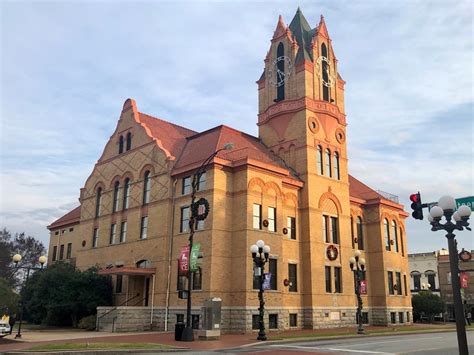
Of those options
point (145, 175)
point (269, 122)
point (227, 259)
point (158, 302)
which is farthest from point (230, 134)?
point (158, 302)

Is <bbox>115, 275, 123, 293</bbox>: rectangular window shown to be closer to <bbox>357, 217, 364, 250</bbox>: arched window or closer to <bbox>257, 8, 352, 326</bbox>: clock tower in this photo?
<bbox>257, 8, 352, 326</bbox>: clock tower

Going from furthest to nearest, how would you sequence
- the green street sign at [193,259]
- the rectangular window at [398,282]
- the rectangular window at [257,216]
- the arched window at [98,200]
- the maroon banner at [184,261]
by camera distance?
1. the rectangular window at [398,282]
2. the arched window at [98,200]
3. the rectangular window at [257,216]
4. the maroon banner at [184,261]
5. the green street sign at [193,259]

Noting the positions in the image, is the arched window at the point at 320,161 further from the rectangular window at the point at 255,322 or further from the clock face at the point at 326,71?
the rectangular window at the point at 255,322

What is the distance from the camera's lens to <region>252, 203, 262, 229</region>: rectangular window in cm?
3338

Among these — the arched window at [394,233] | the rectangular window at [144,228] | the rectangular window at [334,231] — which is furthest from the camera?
the arched window at [394,233]

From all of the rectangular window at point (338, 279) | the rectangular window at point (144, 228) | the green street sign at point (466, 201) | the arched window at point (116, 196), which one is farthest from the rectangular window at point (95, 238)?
the green street sign at point (466, 201)

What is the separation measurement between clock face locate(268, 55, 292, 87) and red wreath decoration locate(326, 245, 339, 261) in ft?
51.9

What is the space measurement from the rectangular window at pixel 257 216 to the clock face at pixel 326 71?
15.9 meters

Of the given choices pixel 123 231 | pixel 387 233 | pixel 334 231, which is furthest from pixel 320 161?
pixel 123 231

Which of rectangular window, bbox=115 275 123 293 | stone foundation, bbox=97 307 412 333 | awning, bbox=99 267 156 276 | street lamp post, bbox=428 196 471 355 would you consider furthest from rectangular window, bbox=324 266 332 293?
street lamp post, bbox=428 196 471 355

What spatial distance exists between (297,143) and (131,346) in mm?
24437

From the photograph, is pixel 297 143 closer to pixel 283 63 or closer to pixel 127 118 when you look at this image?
pixel 283 63

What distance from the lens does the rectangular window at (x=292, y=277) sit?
35531mm

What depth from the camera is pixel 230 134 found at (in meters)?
38.8
